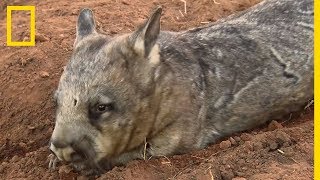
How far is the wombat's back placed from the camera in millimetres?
3996

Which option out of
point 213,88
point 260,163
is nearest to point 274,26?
point 213,88

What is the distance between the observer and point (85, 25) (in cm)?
387

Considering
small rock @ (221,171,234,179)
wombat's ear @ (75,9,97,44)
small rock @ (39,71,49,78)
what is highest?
wombat's ear @ (75,9,97,44)

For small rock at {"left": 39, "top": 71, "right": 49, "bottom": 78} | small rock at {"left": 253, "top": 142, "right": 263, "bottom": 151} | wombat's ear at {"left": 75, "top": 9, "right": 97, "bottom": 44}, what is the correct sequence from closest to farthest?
small rock at {"left": 253, "top": 142, "right": 263, "bottom": 151}
wombat's ear at {"left": 75, "top": 9, "right": 97, "bottom": 44}
small rock at {"left": 39, "top": 71, "right": 49, "bottom": 78}

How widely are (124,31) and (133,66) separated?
5.74ft

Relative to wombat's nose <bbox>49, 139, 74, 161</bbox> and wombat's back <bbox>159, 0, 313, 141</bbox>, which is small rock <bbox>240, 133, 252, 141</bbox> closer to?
wombat's back <bbox>159, 0, 313, 141</bbox>

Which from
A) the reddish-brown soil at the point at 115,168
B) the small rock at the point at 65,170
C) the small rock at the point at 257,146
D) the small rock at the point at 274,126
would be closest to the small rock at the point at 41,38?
the reddish-brown soil at the point at 115,168

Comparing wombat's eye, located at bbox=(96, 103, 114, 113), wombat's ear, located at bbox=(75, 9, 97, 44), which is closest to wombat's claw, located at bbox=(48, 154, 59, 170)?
wombat's eye, located at bbox=(96, 103, 114, 113)

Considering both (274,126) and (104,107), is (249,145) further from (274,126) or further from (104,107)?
(104,107)

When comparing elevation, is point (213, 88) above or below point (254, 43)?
below

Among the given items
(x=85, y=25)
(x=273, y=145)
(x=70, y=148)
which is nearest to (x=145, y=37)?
(x=85, y=25)

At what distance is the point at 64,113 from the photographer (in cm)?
331

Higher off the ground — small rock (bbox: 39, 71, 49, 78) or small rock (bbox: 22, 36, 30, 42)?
small rock (bbox: 22, 36, 30, 42)

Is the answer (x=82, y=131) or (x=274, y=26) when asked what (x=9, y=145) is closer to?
(x=82, y=131)
